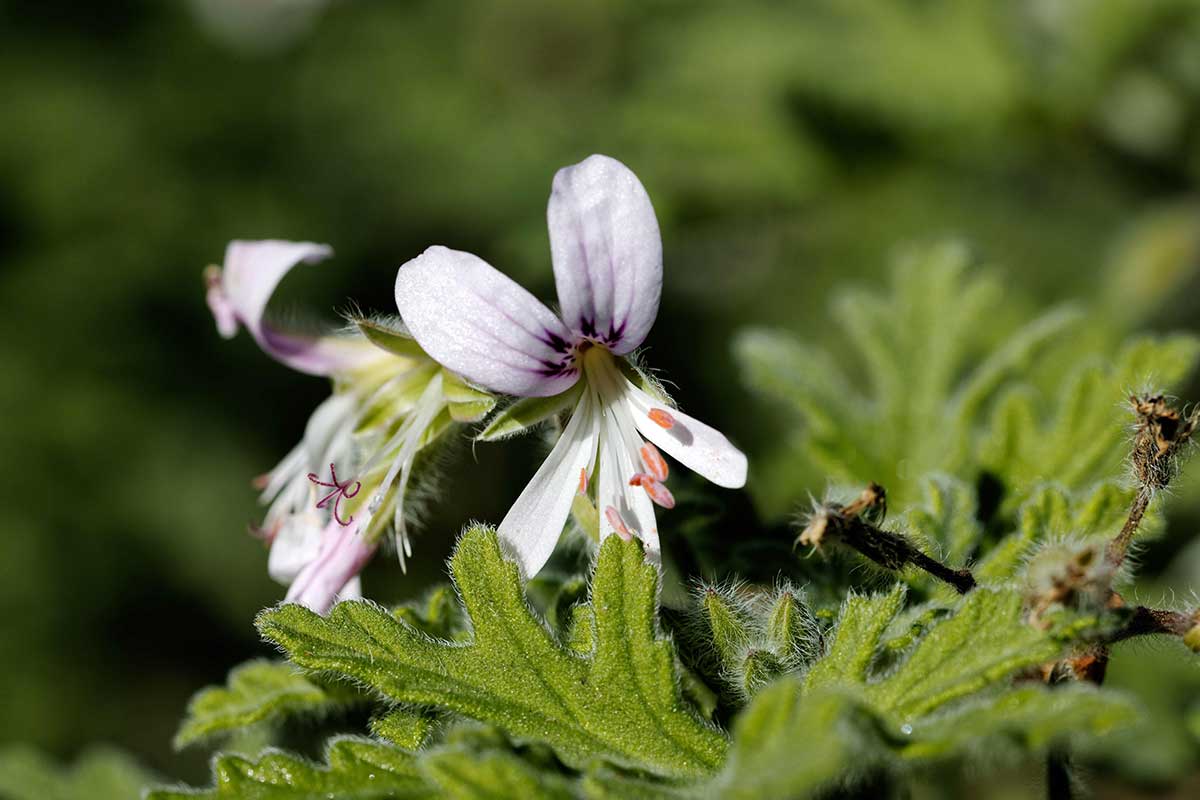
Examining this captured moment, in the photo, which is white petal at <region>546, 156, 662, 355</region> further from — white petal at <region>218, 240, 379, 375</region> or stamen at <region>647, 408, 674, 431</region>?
white petal at <region>218, 240, 379, 375</region>

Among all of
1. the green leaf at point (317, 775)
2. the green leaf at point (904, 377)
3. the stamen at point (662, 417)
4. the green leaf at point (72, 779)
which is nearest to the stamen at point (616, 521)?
the stamen at point (662, 417)

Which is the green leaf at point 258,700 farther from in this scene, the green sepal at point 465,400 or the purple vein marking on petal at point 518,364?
the purple vein marking on petal at point 518,364

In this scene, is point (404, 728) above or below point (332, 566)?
below

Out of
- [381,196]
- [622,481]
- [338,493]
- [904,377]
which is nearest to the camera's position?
[622,481]

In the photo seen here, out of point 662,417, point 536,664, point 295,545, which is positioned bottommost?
point 536,664

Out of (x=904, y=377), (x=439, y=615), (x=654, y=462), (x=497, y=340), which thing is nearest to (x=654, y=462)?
(x=654, y=462)

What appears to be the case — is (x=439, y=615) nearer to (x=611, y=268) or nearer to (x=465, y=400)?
(x=465, y=400)
